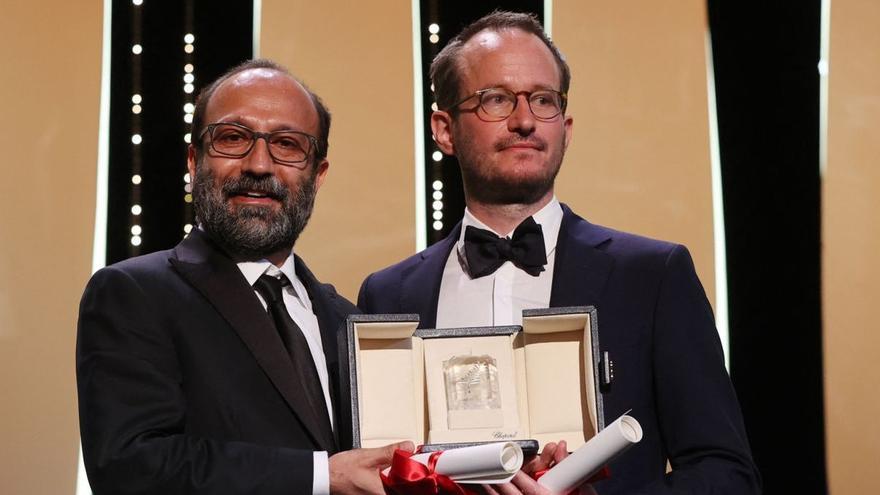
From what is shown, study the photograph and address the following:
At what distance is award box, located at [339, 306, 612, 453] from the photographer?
6.54 feet

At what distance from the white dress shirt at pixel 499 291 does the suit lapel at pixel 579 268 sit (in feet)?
0.19

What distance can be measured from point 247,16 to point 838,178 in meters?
1.81

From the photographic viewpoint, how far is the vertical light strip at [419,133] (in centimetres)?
323

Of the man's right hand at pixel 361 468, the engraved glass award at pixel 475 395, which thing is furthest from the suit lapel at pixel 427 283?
the man's right hand at pixel 361 468

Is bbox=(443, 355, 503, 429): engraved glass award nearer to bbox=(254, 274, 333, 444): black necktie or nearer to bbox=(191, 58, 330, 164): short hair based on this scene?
bbox=(254, 274, 333, 444): black necktie

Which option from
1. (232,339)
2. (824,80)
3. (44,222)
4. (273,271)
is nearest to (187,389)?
(232,339)

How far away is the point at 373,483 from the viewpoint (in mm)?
1836

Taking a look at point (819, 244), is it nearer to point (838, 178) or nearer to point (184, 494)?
point (838, 178)

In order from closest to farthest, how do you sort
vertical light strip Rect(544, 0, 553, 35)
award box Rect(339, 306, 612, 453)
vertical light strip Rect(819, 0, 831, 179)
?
award box Rect(339, 306, 612, 453)
vertical light strip Rect(819, 0, 831, 179)
vertical light strip Rect(544, 0, 553, 35)

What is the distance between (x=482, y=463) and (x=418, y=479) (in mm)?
113

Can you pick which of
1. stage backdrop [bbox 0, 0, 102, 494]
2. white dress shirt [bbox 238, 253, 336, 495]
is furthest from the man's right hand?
stage backdrop [bbox 0, 0, 102, 494]

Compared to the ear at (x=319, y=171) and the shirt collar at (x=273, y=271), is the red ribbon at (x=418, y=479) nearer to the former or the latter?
the shirt collar at (x=273, y=271)

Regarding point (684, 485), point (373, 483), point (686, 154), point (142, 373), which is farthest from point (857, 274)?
point (142, 373)

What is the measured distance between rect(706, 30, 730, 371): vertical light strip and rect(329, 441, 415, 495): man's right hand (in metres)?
1.56
